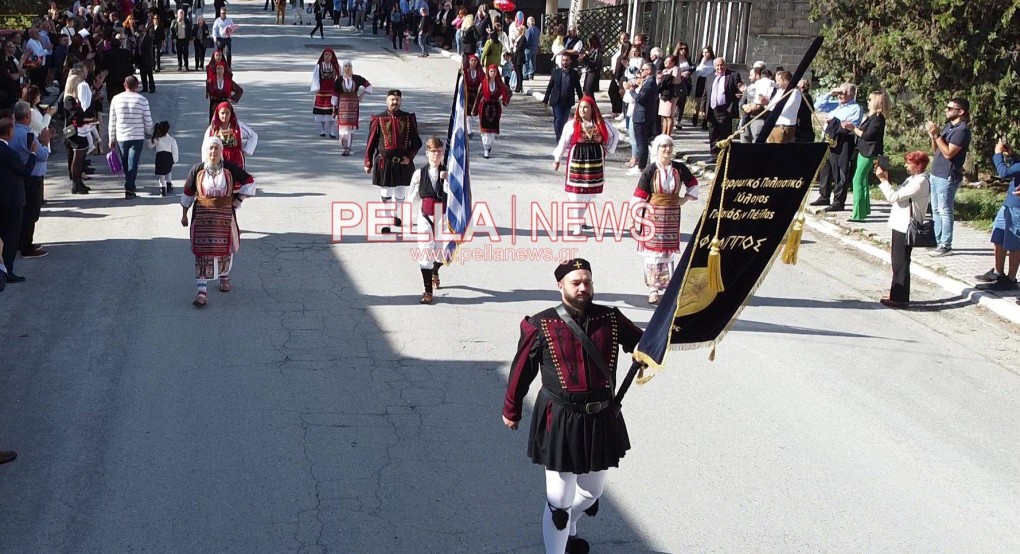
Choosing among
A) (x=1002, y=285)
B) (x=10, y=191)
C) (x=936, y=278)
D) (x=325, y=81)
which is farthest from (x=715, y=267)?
(x=325, y=81)

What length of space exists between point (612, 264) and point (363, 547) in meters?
7.10

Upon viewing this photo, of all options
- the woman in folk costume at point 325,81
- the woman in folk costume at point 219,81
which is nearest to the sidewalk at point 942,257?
the woman in folk costume at point 325,81

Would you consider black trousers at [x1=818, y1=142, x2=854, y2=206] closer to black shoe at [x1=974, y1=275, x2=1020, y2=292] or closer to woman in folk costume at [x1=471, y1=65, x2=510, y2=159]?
black shoe at [x1=974, y1=275, x2=1020, y2=292]

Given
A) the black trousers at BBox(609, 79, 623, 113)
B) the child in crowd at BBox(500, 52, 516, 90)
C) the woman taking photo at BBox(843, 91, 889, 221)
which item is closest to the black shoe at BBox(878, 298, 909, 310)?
the woman taking photo at BBox(843, 91, 889, 221)

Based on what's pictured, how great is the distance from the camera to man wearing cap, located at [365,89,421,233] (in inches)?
567

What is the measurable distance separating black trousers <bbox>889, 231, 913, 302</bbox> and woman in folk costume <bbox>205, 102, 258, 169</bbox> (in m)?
7.61

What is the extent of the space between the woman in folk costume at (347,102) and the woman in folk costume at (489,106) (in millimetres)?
2036

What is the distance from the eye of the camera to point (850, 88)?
1545 cm

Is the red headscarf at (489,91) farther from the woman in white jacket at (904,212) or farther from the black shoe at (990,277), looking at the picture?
the black shoe at (990,277)

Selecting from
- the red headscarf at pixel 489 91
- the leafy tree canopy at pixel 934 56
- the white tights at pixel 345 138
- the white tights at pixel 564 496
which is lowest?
the white tights at pixel 564 496

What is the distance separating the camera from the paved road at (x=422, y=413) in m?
6.99

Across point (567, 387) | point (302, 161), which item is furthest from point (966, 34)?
point (567, 387)

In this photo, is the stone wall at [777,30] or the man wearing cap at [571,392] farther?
the stone wall at [777,30]

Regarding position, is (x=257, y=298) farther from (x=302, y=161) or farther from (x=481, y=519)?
(x=302, y=161)
